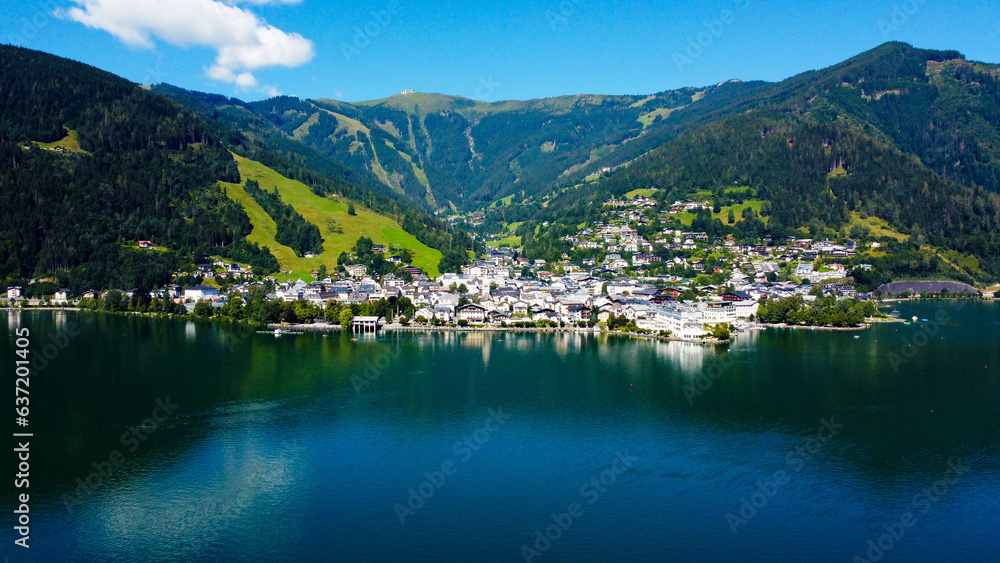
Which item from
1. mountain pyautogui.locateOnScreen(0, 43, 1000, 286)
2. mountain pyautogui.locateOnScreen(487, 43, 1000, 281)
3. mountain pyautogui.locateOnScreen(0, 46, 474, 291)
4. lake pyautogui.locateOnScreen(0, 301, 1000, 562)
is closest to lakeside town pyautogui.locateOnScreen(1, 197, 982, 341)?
mountain pyautogui.locateOnScreen(0, 43, 1000, 286)

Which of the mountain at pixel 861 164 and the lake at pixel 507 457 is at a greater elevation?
the mountain at pixel 861 164

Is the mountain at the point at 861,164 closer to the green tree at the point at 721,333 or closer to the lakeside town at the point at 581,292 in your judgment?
the lakeside town at the point at 581,292

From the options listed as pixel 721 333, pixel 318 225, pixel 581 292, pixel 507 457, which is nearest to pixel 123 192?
pixel 318 225

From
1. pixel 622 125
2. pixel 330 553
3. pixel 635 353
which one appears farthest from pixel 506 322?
pixel 622 125

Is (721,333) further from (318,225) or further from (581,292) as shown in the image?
(318,225)

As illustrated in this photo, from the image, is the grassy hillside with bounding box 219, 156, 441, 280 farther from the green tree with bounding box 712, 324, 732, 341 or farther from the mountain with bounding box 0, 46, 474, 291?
the green tree with bounding box 712, 324, 732, 341

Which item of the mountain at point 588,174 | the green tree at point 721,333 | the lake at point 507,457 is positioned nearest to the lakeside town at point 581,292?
the green tree at point 721,333

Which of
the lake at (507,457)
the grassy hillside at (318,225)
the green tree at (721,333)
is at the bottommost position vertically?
the lake at (507,457)
